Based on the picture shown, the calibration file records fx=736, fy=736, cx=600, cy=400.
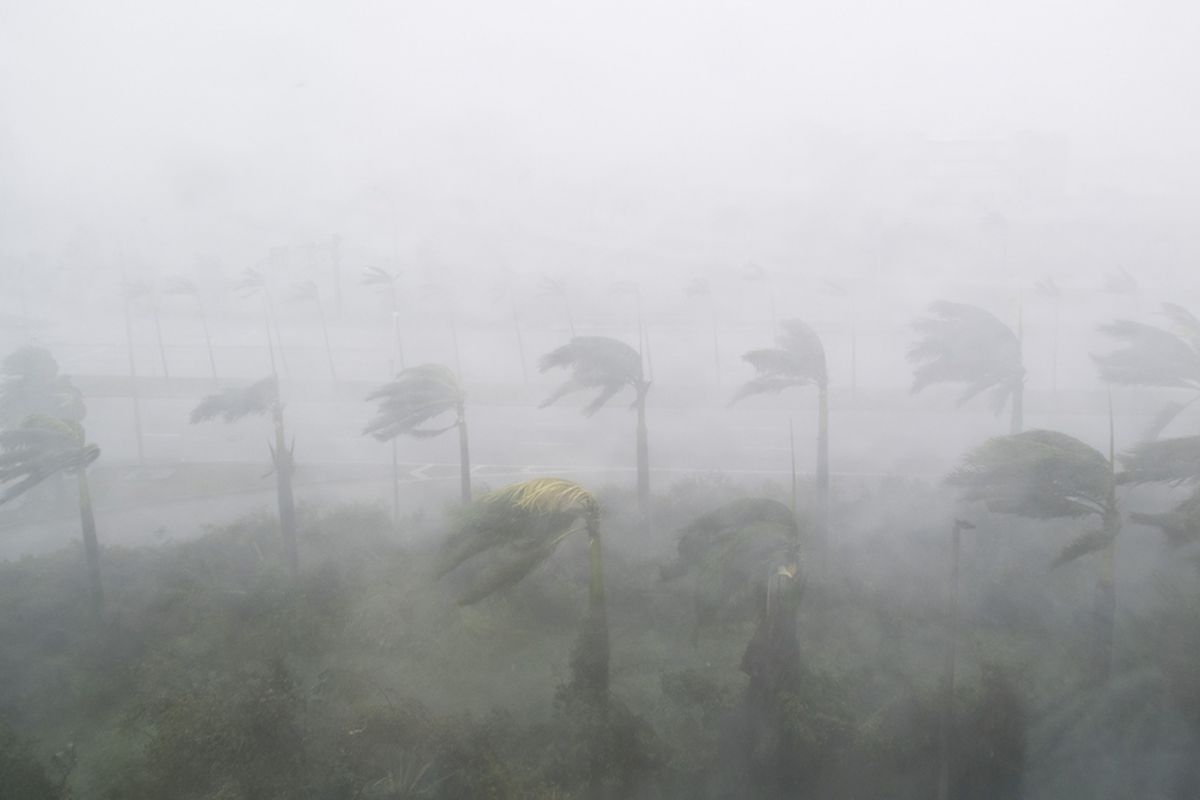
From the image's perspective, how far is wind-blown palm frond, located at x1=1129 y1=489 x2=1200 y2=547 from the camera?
8031mm

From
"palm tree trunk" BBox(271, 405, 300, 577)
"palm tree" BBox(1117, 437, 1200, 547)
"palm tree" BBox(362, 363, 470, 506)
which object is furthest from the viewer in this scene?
"palm tree" BBox(362, 363, 470, 506)

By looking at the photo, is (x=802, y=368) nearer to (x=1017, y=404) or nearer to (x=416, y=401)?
(x=1017, y=404)

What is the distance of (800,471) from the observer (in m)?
20.5

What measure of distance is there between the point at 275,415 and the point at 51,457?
3.26 meters

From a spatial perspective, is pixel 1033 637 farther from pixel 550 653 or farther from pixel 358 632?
pixel 358 632

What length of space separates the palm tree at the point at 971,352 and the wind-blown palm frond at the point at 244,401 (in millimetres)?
11351

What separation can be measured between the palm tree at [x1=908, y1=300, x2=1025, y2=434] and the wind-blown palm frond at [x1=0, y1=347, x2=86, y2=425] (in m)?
18.7

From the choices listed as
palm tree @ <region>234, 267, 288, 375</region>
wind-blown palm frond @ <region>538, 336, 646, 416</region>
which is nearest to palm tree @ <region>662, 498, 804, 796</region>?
wind-blown palm frond @ <region>538, 336, 646, 416</region>

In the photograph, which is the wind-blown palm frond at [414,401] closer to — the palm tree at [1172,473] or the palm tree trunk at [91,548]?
the palm tree trunk at [91,548]

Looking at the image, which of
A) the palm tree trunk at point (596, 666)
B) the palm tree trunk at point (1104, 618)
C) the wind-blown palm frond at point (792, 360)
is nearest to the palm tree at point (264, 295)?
the wind-blown palm frond at point (792, 360)

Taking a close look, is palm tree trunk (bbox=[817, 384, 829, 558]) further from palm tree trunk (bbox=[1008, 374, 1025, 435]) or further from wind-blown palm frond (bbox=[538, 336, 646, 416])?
palm tree trunk (bbox=[1008, 374, 1025, 435])

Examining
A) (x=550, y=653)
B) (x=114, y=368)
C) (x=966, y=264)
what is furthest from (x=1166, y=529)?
(x=114, y=368)

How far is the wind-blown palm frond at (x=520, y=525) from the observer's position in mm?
6242

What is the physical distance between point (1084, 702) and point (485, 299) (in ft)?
119
